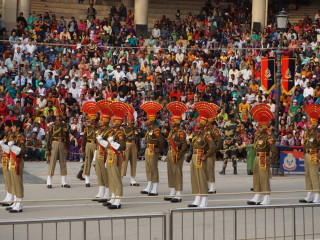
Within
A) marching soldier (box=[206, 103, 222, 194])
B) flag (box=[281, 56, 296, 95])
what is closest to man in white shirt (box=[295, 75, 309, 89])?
flag (box=[281, 56, 296, 95])

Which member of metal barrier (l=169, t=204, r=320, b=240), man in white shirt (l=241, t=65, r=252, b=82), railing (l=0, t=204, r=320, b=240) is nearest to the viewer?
railing (l=0, t=204, r=320, b=240)

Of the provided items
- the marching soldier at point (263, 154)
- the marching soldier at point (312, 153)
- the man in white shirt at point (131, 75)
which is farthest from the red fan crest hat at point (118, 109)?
the man in white shirt at point (131, 75)

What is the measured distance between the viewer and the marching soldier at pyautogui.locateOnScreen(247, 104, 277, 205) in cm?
1953

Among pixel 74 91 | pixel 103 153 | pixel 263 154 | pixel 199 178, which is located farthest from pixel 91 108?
pixel 74 91

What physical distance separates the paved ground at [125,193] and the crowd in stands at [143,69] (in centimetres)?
Answer: 263

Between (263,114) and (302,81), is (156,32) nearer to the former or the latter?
(302,81)

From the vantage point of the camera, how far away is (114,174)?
758 inches

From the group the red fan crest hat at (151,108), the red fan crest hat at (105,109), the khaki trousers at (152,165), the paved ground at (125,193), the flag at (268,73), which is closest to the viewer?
the paved ground at (125,193)

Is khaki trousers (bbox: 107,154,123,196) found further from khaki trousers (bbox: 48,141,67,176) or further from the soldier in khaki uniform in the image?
the soldier in khaki uniform

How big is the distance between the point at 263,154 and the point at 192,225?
674 centimetres

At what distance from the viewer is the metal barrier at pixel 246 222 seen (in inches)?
511

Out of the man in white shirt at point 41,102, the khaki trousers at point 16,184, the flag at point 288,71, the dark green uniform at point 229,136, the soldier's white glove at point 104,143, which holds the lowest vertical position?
the khaki trousers at point 16,184

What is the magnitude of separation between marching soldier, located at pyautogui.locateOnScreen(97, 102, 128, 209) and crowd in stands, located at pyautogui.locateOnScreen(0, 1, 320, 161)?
9.15m

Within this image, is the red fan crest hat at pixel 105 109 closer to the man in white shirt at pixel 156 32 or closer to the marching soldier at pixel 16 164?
the marching soldier at pixel 16 164
